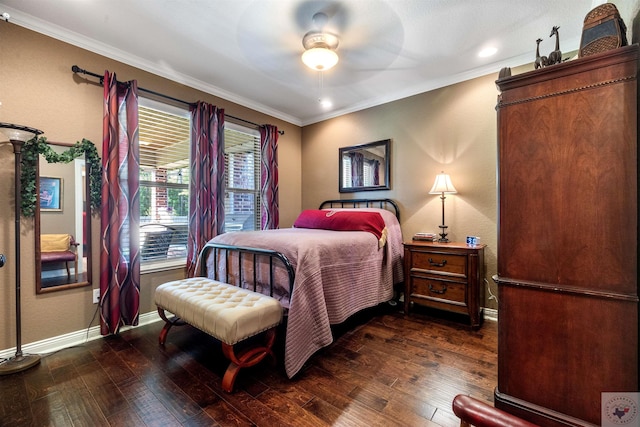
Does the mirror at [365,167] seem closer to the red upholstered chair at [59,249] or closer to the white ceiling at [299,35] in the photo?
the white ceiling at [299,35]

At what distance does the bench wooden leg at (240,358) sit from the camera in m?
1.63

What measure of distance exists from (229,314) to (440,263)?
2.02 meters

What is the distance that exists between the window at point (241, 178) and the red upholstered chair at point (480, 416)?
3049mm

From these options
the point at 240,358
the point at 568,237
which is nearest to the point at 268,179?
the point at 240,358

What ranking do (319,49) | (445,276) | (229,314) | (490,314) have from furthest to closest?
(490,314), (445,276), (319,49), (229,314)

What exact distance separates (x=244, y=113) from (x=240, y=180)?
0.91 metres

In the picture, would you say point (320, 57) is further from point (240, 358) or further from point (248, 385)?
point (248, 385)

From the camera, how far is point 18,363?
72.9 inches

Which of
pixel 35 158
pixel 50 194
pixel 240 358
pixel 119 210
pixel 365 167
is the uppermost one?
pixel 365 167

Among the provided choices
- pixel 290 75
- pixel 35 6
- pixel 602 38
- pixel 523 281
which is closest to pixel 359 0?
pixel 290 75

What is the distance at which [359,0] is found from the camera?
6.17 ft

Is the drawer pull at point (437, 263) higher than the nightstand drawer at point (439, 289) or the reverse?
higher

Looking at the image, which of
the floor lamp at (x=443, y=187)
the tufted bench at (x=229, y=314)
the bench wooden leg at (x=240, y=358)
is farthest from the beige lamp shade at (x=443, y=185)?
the bench wooden leg at (x=240, y=358)

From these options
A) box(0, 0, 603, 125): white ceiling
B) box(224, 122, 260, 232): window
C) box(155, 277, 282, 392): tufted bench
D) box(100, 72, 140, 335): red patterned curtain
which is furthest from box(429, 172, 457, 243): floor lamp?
box(100, 72, 140, 335): red patterned curtain
